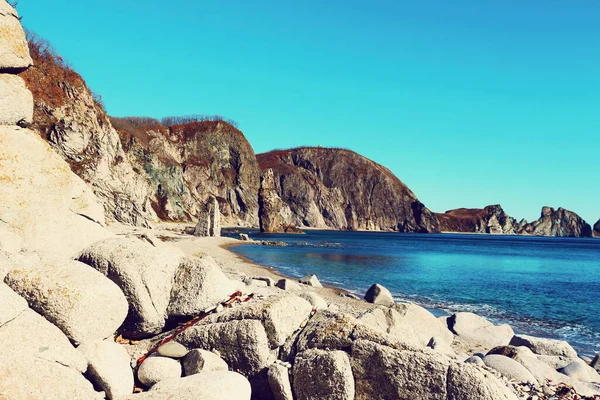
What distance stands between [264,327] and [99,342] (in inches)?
99.2

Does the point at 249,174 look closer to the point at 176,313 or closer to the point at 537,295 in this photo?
the point at 537,295

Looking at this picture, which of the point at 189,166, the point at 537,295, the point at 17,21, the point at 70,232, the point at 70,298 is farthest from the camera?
the point at 189,166

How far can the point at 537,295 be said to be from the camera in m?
31.3

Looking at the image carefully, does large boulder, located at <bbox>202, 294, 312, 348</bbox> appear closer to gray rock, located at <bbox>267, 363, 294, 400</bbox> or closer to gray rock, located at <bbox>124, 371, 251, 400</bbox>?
gray rock, located at <bbox>267, 363, 294, 400</bbox>

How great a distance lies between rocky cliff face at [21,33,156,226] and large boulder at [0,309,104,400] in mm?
54216

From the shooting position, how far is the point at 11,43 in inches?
387

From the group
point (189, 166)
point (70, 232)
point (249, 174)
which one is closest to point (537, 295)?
point (70, 232)

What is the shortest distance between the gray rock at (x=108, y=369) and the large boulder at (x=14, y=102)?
626cm

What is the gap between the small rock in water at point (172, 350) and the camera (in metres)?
7.04

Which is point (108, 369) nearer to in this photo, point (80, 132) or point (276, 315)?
point (276, 315)

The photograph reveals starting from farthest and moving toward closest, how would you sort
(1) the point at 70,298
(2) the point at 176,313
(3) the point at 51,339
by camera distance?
(2) the point at 176,313 → (1) the point at 70,298 → (3) the point at 51,339

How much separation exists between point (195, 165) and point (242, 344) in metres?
154

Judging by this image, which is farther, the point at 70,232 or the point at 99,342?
the point at 70,232

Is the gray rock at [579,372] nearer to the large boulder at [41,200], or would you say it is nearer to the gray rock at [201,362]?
the gray rock at [201,362]
